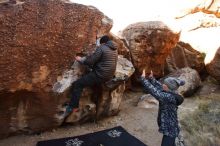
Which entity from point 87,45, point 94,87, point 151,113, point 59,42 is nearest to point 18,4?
point 59,42

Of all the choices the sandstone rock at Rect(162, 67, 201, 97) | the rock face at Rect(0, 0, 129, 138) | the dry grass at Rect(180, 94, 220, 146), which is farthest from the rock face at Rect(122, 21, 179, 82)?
the rock face at Rect(0, 0, 129, 138)

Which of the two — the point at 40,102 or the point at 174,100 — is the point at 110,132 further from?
the point at 174,100

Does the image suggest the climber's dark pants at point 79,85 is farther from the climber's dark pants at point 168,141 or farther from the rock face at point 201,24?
the rock face at point 201,24

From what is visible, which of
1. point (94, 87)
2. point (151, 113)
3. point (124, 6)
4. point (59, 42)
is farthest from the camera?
point (124, 6)

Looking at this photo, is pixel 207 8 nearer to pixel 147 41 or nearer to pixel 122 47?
pixel 147 41

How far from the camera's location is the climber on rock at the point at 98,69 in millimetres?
6966

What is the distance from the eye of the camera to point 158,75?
11109 millimetres

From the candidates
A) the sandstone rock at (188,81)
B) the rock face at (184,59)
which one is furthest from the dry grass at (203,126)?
the rock face at (184,59)

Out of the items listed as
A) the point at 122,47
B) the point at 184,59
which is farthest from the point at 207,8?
the point at 122,47

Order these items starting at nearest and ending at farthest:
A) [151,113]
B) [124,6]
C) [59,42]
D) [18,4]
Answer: [18,4]
[59,42]
[151,113]
[124,6]

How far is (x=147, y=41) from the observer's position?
9.95 m

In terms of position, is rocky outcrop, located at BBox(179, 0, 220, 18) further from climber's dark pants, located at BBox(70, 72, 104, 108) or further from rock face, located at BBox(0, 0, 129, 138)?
climber's dark pants, located at BBox(70, 72, 104, 108)

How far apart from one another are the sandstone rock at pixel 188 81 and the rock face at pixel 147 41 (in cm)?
99

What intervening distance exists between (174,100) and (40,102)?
9.59 feet
